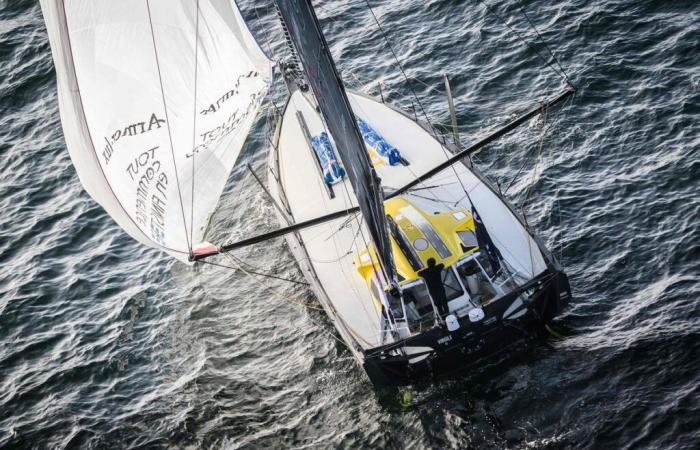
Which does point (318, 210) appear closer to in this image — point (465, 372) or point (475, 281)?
point (475, 281)

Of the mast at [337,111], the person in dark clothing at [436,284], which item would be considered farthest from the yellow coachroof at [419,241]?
the mast at [337,111]

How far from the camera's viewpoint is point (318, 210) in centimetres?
2003

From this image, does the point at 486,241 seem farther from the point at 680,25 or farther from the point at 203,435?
the point at 680,25

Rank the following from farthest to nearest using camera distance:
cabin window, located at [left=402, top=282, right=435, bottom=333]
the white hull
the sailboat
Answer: the white hull → cabin window, located at [left=402, top=282, right=435, bottom=333] → the sailboat

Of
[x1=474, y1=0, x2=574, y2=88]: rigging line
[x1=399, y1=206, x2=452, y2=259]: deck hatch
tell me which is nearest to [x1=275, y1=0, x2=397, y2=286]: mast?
[x1=399, y1=206, x2=452, y2=259]: deck hatch

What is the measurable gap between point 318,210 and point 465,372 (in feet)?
20.2

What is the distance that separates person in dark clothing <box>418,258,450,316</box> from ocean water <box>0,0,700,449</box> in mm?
1879

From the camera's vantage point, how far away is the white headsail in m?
14.2

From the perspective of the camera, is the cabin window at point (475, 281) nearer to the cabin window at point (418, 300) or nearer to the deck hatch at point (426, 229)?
the deck hatch at point (426, 229)

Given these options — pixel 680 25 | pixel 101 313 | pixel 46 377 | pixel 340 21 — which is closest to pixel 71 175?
pixel 101 313

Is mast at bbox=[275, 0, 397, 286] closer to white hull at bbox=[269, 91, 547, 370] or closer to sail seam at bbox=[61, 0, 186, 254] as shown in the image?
white hull at bbox=[269, 91, 547, 370]

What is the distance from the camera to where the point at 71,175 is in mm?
27875

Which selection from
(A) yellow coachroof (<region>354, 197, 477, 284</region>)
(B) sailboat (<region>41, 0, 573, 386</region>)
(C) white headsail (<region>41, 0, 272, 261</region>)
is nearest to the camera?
(C) white headsail (<region>41, 0, 272, 261</region>)

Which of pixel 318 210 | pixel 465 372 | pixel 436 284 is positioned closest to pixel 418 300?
pixel 436 284
